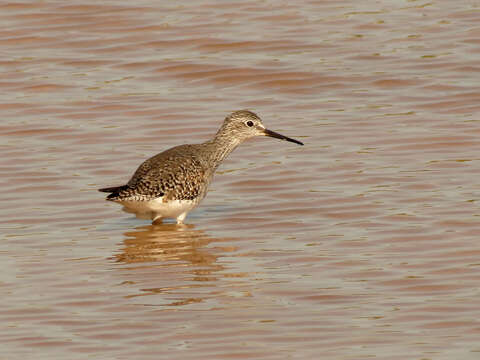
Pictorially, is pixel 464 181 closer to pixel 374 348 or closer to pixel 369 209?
pixel 369 209

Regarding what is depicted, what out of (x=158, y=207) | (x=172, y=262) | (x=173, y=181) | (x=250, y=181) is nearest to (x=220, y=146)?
(x=250, y=181)

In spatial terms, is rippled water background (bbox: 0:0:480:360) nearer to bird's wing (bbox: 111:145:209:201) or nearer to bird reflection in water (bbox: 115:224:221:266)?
bird reflection in water (bbox: 115:224:221:266)

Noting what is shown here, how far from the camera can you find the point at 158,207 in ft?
44.9

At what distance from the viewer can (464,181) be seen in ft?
48.1

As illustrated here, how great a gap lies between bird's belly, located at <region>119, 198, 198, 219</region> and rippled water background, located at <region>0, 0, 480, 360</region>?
9.6 inches

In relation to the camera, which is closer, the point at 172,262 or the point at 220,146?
the point at 172,262

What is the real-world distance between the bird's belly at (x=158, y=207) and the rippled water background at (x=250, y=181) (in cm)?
24

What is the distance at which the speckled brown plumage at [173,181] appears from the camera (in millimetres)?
13484

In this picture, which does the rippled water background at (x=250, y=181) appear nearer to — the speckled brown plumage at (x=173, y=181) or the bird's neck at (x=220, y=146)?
the speckled brown plumage at (x=173, y=181)

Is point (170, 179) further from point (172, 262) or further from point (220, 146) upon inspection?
point (172, 262)

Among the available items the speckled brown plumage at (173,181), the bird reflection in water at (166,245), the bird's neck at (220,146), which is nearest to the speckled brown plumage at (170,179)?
the speckled brown plumage at (173,181)

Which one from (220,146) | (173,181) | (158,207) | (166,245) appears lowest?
(166,245)

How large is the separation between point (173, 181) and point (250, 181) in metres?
1.97

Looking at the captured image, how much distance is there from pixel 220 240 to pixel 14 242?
223 centimetres
